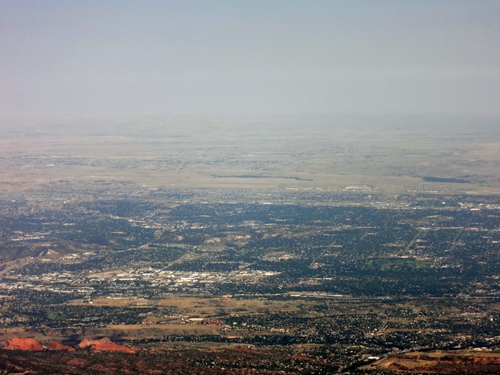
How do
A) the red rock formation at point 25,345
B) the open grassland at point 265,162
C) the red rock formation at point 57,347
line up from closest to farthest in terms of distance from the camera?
the red rock formation at point 57,347 → the red rock formation at point 25,345 → the open grassland at point 265,162

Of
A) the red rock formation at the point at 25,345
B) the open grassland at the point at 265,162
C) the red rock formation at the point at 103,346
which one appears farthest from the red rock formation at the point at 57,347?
the open grassland at the point at 265,162

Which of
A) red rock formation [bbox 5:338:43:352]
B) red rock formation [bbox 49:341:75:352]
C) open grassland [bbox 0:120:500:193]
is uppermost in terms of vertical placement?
open grassland [bbox 0:120:500:193]

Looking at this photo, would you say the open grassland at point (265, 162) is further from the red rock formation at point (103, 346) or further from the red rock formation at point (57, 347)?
the red rock formation at point (57, 347)

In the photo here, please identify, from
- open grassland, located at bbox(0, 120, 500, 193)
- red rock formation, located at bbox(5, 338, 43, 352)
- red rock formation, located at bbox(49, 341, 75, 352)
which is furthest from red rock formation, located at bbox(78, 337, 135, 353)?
open grassland, located at bbox(0, 120, 500, 193)

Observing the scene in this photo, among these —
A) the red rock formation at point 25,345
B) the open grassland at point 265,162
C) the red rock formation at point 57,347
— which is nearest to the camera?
the red rock formation at point 57,347

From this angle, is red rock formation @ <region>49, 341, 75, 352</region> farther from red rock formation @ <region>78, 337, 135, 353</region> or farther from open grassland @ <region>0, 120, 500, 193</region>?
open grassland @ <region>0, 120, 500, 193</region>
